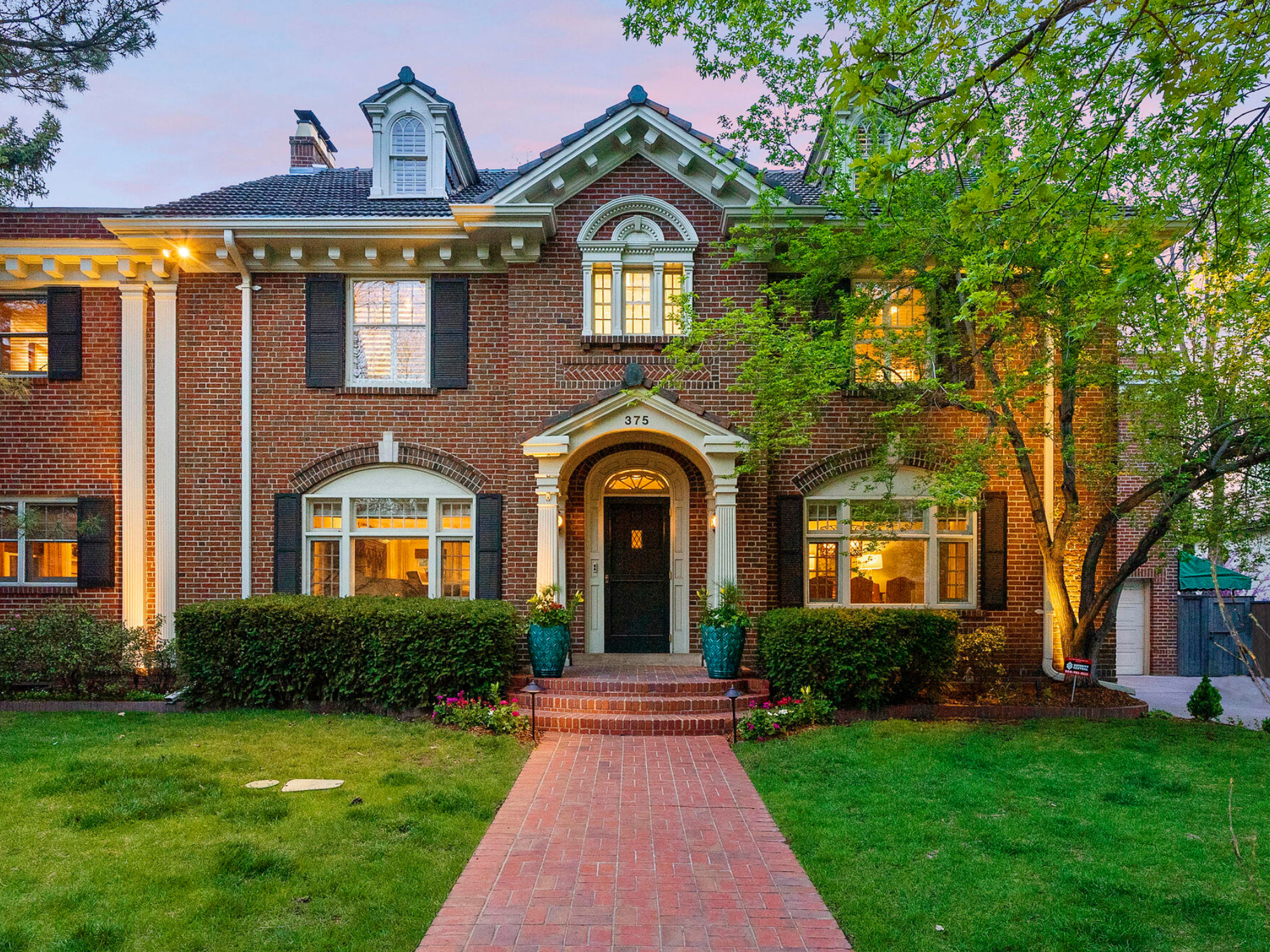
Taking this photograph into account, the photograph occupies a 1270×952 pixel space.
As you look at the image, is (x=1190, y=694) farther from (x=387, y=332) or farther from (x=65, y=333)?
(x=65, y=333)

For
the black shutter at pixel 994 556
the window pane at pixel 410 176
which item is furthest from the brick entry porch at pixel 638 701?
the window pane at pixel 410 176

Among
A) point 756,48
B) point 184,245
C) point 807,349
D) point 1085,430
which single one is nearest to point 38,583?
point 184,245

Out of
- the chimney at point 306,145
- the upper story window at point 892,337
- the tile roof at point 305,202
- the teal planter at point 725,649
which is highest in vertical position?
the chimney at point 306,145

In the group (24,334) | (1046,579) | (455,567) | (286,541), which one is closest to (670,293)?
(455,567)

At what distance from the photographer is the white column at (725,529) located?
9500mm

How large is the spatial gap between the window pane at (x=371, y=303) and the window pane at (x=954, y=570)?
8724mm

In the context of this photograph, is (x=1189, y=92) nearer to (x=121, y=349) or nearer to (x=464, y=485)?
(x=464, y=485)

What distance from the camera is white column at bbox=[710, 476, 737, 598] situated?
950cm

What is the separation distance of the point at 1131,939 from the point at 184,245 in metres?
12.0

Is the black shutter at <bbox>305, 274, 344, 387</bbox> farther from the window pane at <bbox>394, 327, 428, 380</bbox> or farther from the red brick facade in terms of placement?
the window pane at <bbox>394, 327, 428, 380</bbox>

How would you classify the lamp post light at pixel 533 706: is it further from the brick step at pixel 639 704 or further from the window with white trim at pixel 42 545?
the window with white trim at pixel 42 545

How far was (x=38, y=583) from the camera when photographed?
33.7 feet

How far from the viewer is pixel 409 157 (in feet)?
36.3

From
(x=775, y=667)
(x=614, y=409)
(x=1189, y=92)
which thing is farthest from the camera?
(x=614, y=409)
